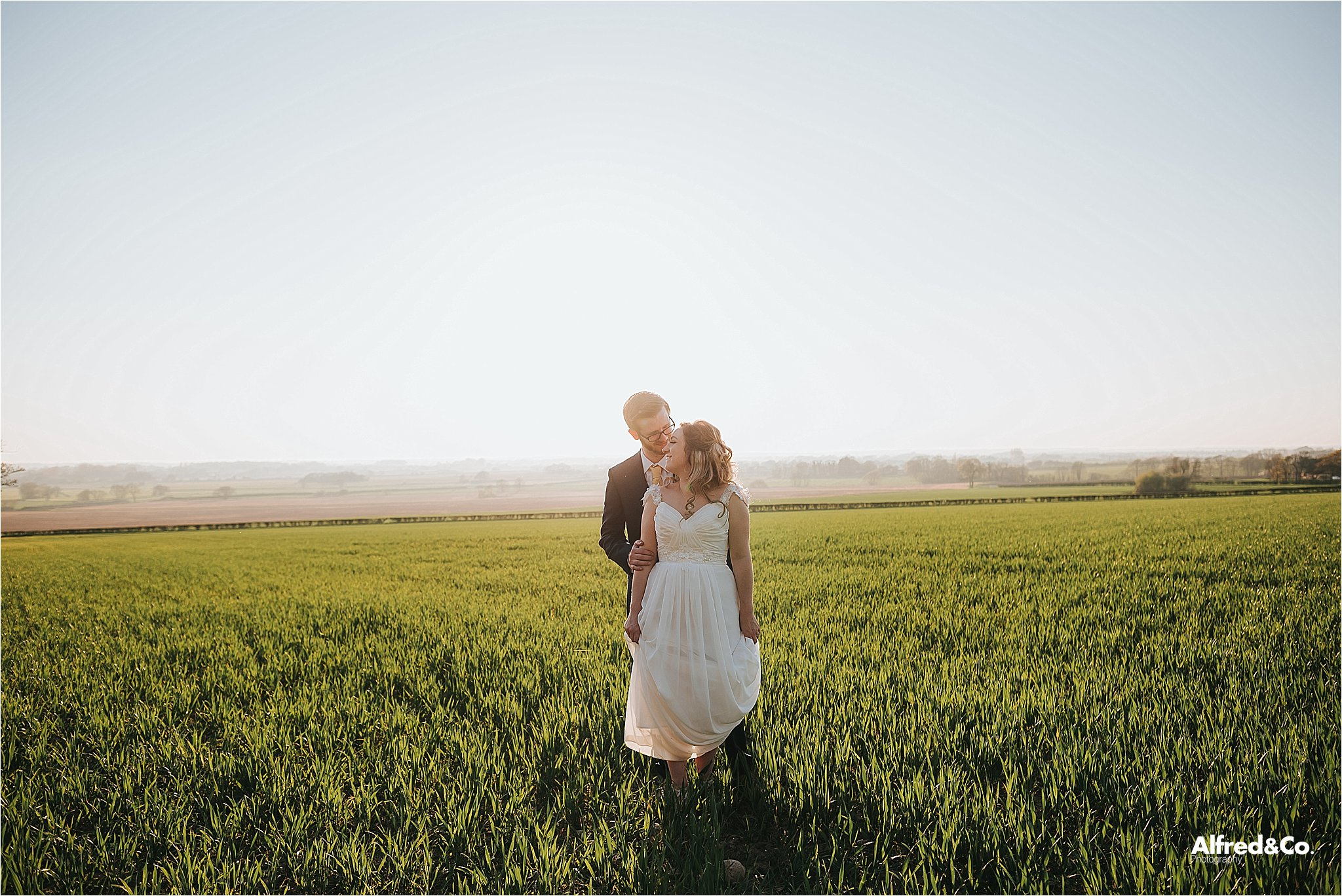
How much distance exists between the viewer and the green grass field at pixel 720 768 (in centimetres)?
319

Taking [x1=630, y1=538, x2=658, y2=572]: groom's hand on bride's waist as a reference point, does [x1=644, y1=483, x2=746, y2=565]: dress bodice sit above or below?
above

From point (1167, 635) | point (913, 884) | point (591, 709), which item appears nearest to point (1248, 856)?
point (913, 884)

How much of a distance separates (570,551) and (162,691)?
13323 mm

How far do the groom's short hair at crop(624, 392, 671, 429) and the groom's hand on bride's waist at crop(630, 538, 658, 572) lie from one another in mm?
743

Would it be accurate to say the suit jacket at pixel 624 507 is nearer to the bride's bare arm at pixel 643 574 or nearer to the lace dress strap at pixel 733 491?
the bride's bare arm at pixel 643 574

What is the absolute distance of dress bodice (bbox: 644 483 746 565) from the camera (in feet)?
12.2

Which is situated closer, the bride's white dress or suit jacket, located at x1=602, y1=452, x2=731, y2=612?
the bride's white dress

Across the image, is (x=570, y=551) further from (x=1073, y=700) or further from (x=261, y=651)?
(x=1073, y=700)

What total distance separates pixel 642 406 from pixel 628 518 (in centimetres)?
88

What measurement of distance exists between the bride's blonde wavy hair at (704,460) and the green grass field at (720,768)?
176 cm

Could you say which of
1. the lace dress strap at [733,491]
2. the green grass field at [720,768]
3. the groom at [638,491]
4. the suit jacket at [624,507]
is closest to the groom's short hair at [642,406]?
the groom at [638,491]

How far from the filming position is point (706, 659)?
3.78m

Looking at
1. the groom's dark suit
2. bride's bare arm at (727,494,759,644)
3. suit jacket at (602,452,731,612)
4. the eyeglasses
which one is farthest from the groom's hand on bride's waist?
the eyeglasses

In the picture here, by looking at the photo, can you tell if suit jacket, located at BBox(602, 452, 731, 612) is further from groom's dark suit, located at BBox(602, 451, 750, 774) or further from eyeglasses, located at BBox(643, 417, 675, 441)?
eyeglasses, located at BBox(643, 417, 675, 441)
